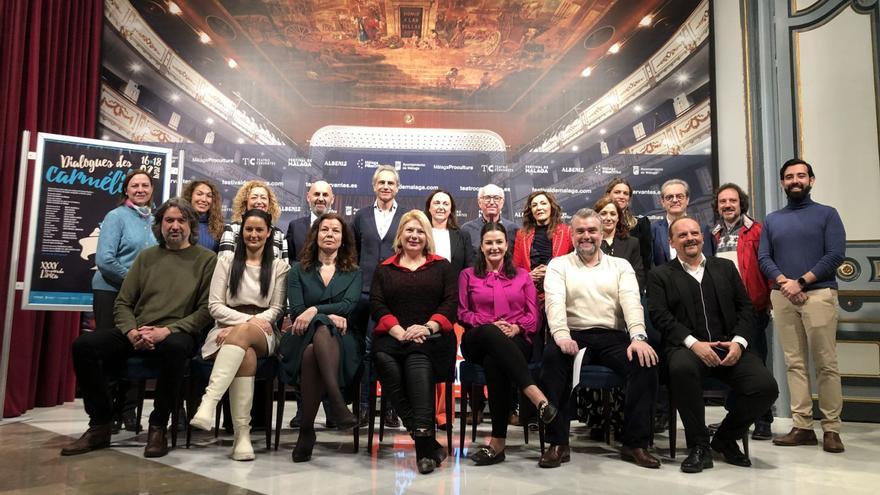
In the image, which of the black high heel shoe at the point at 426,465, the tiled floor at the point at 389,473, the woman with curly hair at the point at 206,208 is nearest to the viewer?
the tiled floor at the point at 389,473

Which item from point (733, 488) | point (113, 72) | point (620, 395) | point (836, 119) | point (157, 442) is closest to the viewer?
point (733, 488)

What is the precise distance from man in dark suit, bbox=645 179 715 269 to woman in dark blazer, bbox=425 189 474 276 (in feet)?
3.95

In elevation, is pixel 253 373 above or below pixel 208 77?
below

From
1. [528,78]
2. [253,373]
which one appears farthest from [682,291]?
[528,78]

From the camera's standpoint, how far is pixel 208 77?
219 inches

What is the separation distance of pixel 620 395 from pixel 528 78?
343 cm

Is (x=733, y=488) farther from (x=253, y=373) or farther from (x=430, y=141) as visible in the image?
(x=430, y=141)

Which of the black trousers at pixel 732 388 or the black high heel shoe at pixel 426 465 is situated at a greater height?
the black trousers at pixel 732 388

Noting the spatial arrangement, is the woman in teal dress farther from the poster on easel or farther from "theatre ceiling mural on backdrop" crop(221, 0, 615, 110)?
"theatre ceiling mural on backdrop" crop(221, 0, 615, 110)

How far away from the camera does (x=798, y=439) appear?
326cm

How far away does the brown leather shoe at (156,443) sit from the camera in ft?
9.20

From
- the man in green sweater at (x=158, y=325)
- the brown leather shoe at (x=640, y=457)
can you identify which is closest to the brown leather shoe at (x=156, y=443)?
the man in green sweater at (x=158, y=325)

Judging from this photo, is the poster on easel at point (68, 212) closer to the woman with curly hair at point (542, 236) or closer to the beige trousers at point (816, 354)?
the woman with curly hair at point (542, 236)

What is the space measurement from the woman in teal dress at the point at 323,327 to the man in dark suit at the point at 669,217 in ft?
6.38
